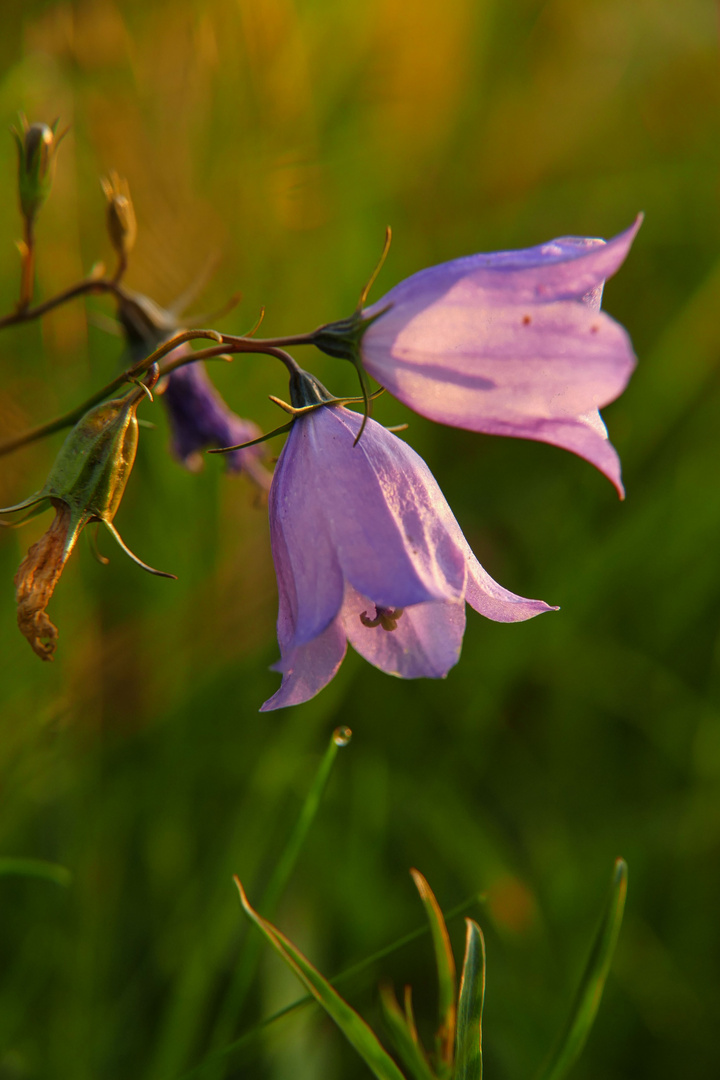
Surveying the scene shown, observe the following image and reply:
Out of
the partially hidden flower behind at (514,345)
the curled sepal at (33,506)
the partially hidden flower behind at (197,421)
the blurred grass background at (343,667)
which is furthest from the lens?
the blurred grass background at (343,667)

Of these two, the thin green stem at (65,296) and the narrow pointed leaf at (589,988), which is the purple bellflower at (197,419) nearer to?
the thin green stem at (65,296)

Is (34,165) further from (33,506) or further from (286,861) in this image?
(286,861)

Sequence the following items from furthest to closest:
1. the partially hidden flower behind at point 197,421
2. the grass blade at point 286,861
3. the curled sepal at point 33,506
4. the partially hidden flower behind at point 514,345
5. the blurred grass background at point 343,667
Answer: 1. the blurred grass background at point 343,667
2. the partially hidden flower behind at point 197,421
3. the grass blade at point 286,861
4. the curled sepal at point 33,506
5. the partially hidden flower behind at point 514,345

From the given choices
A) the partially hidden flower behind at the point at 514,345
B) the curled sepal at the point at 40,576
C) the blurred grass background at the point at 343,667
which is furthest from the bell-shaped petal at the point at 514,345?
the blurred grass background at the point at 343,667

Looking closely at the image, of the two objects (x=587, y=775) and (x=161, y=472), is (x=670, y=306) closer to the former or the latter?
(x=587, y=775)

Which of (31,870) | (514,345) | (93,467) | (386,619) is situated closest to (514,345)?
(514,345)

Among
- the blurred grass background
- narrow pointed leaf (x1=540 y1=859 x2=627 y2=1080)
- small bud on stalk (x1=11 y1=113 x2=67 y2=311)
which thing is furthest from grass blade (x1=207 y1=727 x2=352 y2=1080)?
small bud on stalk (x1=11 y1=113 x2=67 y2=311)
